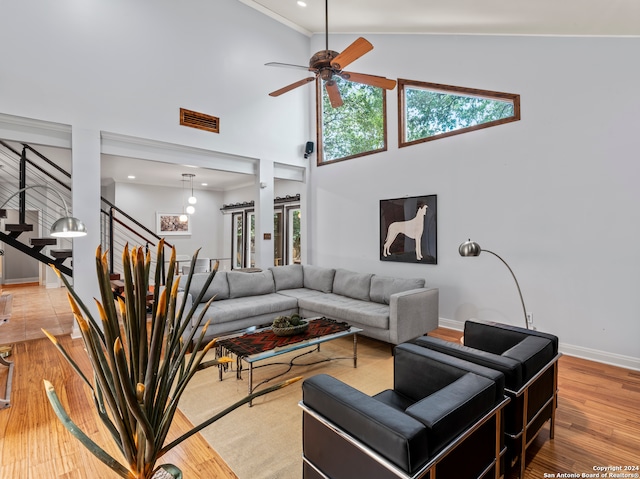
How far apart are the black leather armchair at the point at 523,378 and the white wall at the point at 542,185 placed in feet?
5.99

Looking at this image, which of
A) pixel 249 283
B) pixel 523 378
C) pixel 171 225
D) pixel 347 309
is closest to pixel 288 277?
pixel 249 283

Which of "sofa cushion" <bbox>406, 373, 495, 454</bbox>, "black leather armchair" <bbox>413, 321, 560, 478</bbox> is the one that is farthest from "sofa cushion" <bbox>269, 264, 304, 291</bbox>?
"sofa cushion" <bbox>406, 373, 495, 454</bbox>

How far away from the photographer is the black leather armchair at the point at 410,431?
121cm

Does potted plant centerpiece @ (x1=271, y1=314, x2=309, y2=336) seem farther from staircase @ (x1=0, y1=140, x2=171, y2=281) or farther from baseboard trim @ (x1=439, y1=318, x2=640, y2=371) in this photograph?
staircase @ (x1=0, y1=140, x2=171, y2=281)

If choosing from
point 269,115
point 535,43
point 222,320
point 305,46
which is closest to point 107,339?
point 222,320

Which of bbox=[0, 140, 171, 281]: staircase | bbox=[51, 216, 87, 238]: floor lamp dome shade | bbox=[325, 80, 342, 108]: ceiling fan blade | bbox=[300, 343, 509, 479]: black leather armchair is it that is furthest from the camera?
bbox=[0, 140, 171, 281]: staircase

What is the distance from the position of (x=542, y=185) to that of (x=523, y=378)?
2.81 meters

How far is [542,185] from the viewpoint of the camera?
3.78 meters

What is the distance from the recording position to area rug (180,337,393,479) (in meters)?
2.02

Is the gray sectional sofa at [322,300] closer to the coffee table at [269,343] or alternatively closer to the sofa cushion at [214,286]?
the sofa cushion at [214,286]

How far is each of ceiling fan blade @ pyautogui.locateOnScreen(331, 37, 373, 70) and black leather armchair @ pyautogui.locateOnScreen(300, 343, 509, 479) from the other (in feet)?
8.58

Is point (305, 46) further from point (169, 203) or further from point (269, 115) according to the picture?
point (169, 203)

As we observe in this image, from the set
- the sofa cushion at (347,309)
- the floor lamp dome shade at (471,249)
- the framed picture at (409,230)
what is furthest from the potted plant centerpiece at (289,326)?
the framed picture at (409,230)

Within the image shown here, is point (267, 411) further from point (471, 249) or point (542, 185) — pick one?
point (542, 185)
